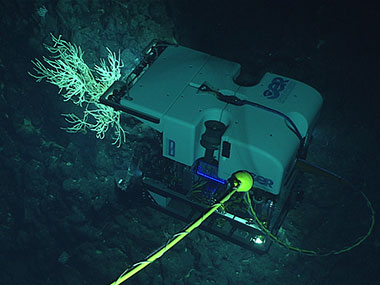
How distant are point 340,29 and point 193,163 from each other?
63.3 inches

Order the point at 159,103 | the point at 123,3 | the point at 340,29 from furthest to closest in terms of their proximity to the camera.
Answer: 1. the point at 123,3
2. the point at 340,29
3. the point at 159,103

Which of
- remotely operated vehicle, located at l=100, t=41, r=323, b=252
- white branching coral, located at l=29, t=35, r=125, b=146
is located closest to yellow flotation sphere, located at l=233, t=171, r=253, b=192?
remotely operated vehicle, located at l=100, t=41, r=323, b=252

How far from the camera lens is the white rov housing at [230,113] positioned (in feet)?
10.5

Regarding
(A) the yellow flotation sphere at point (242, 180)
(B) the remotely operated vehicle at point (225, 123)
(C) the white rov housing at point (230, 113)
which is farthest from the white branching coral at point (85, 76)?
(A) the yellow flotation sphere at point (242, 180)

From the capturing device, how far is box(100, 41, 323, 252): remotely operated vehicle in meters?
3.25

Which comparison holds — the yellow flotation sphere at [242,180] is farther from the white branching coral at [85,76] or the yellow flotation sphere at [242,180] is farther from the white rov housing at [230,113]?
the white branching coral at [85,76]

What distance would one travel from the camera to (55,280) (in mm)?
5480

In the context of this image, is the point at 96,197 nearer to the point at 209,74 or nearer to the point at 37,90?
the point at 37,90

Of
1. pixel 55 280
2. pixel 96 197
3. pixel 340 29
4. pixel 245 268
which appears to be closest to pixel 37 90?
pixel 96 197

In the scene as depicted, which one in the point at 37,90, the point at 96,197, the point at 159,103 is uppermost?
the point at 159,103

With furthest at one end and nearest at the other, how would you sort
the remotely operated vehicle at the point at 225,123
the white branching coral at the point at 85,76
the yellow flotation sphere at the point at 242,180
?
the white branching coral at the point at 85,76
the remotely operated vehicle at the point at 225,123
the yellow flotation sphere at the point at 242,180

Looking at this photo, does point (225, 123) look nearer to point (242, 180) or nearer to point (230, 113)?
point (230, 113)

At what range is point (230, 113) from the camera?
3.35 m

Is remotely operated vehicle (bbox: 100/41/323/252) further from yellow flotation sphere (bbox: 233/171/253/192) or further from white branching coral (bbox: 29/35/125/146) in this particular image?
white branching coral (bbox: 29/35/125/146)
